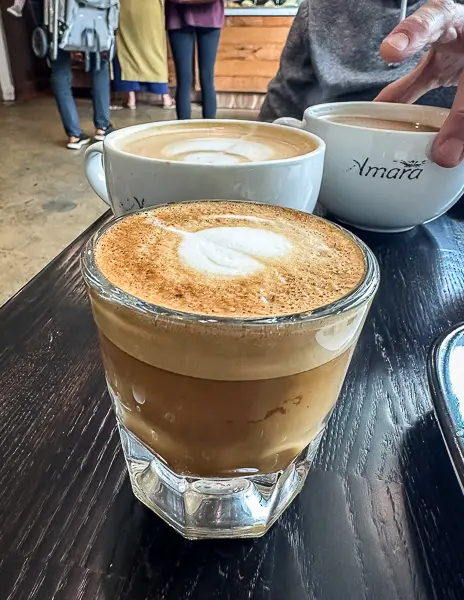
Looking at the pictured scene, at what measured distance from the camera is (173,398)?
25 centimetres

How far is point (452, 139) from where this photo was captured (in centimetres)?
51

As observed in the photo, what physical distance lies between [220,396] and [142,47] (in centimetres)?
361

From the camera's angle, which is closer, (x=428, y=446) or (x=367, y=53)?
(x=428, y=446)

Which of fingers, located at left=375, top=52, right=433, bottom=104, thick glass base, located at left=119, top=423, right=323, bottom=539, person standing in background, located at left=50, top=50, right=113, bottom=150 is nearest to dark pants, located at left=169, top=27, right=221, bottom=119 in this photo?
person standing in background, located at left=50, top=50, right=113, bottom=150

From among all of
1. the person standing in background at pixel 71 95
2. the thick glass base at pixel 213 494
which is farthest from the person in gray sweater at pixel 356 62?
the person standing in background at pixel 71 95

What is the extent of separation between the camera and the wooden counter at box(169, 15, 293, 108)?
3424mm

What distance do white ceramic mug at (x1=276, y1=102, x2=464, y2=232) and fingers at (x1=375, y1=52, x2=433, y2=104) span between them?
11cm

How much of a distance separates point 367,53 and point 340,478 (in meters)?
0.78

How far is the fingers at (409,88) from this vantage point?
700 millimetres

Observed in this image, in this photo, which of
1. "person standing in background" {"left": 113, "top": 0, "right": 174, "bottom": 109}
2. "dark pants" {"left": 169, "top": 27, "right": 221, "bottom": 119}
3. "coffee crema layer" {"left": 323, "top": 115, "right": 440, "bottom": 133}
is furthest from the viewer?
"person standing in background" {"left": 113, "top": 0, "right": 174, "bottom": 109}

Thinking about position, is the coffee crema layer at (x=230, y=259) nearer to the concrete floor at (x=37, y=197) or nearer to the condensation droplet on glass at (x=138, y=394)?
the condensation droplet on glass at (x=138, y=394)

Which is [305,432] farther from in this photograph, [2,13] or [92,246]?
[2,13]

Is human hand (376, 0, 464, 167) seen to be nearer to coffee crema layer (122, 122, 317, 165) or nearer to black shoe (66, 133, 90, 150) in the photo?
coffee crema layer (122, 122, 317, 165)

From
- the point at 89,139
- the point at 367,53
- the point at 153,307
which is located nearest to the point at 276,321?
the point at 153,307
